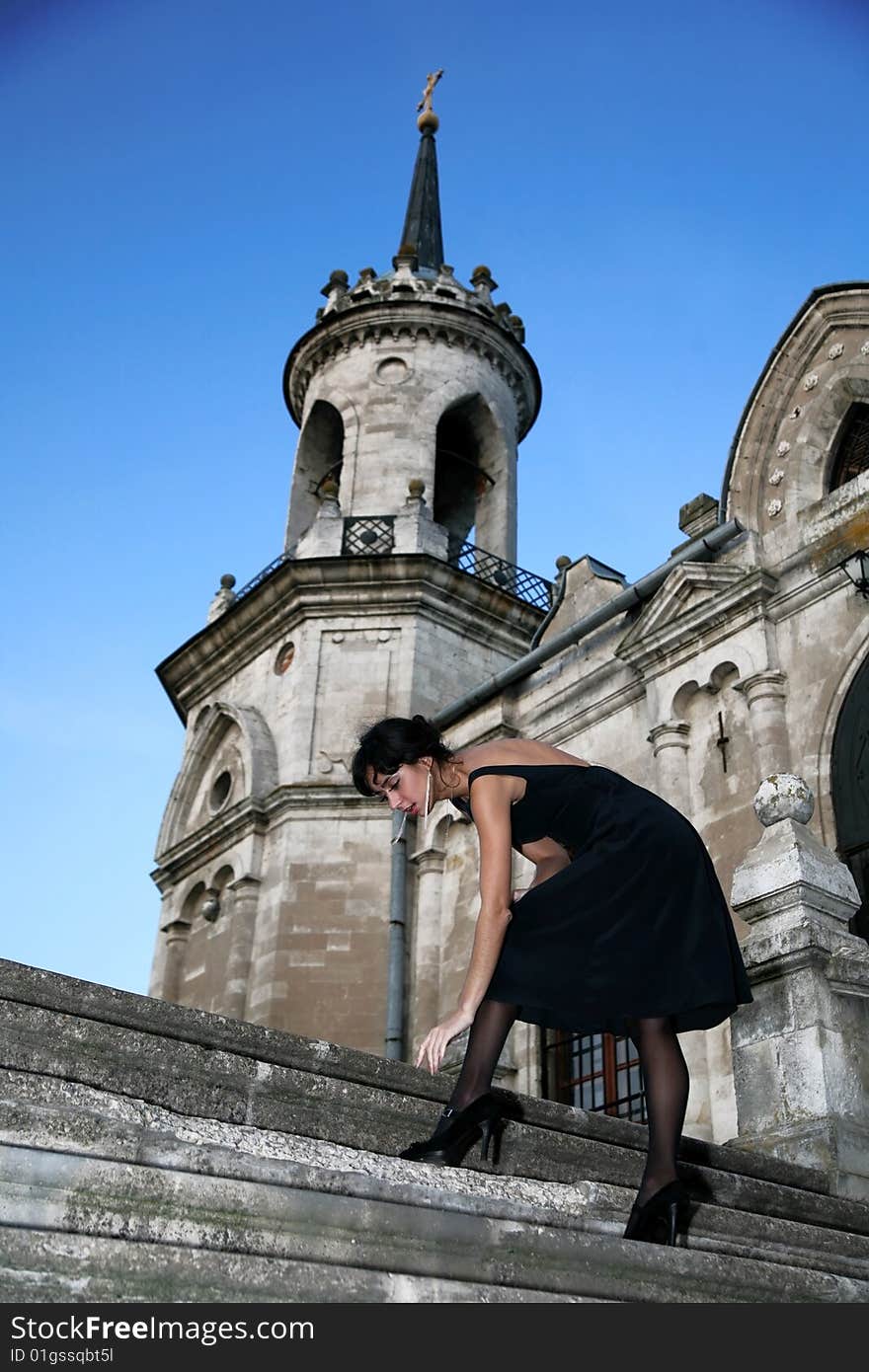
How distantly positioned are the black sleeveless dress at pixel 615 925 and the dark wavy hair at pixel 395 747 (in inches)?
7.6

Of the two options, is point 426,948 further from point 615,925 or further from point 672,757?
point 615,925

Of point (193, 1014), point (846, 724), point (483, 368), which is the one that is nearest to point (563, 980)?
point (193, 1014)

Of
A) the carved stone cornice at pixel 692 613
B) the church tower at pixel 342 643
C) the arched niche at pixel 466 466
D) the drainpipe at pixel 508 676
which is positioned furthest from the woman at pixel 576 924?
the arched niche at pixel 466 466

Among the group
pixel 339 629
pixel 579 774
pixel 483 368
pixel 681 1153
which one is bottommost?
pixel 681 1153

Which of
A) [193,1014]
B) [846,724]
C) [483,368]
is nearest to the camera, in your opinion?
[193,1014]

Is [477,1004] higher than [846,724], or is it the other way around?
[846,724]

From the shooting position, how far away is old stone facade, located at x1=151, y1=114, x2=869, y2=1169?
11977 mm

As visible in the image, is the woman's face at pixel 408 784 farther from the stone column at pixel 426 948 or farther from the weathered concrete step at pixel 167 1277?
the stone column at pixel 426 948

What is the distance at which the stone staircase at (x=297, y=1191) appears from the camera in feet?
8.97

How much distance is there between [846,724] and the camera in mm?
11180

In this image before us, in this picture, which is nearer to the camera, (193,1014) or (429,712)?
(193,1014)

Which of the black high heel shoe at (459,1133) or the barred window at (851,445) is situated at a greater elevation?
the barred window at (851,445)

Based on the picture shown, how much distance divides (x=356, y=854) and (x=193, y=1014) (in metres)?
12.3
